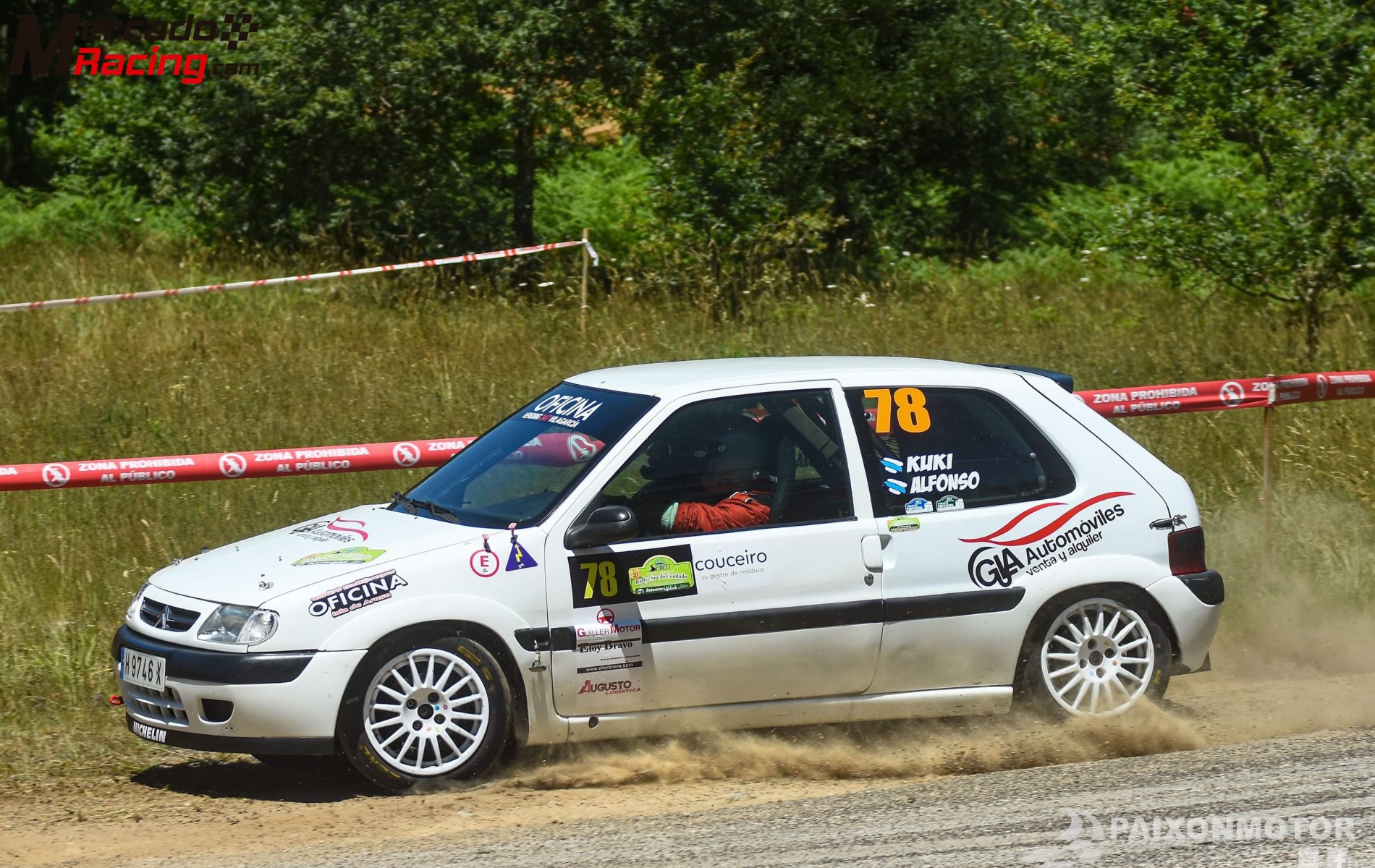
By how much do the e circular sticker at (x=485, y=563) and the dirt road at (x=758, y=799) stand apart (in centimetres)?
85

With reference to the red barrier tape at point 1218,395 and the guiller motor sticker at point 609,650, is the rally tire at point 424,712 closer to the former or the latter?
the guiller motor sticker at point 609,650

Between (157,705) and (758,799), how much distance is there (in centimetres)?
242

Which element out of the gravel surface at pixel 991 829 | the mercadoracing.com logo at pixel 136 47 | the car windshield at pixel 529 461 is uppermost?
the mercadoracing.com logo at pixel 136 47

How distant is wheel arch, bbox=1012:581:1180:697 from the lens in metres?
6.36

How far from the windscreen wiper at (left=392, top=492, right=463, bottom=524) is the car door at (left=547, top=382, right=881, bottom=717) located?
22.5 inches

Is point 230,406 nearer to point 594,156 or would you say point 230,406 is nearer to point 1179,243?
point 1179,243

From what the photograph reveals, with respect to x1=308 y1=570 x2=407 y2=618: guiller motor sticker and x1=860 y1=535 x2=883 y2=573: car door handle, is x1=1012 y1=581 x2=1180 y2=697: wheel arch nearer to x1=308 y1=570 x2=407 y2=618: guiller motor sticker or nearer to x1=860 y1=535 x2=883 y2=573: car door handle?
x1=860 y1=535 x2=883 y2=573: car door handle

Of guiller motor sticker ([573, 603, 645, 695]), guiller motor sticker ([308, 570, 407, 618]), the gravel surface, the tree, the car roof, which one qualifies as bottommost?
the gravel surface

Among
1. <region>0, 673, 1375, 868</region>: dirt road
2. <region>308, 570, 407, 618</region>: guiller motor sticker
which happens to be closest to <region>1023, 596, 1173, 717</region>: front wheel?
<region>0, 673, 1375, 868</region>: dirt road

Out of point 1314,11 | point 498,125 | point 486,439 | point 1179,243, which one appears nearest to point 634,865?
point 486,439

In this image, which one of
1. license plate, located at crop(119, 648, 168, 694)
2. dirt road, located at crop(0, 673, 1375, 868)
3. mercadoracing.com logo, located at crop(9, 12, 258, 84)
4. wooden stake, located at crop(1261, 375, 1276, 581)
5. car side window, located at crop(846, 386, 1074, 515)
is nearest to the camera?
dirt road, located at crop(0, 673, 1375, 868)

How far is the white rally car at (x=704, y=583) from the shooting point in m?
5.64

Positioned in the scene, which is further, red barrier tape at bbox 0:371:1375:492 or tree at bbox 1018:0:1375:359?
tree at bbox 1018:0:1375:359

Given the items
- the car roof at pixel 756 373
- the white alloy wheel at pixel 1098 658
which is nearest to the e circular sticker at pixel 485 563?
the car roof at pixel 756 373
